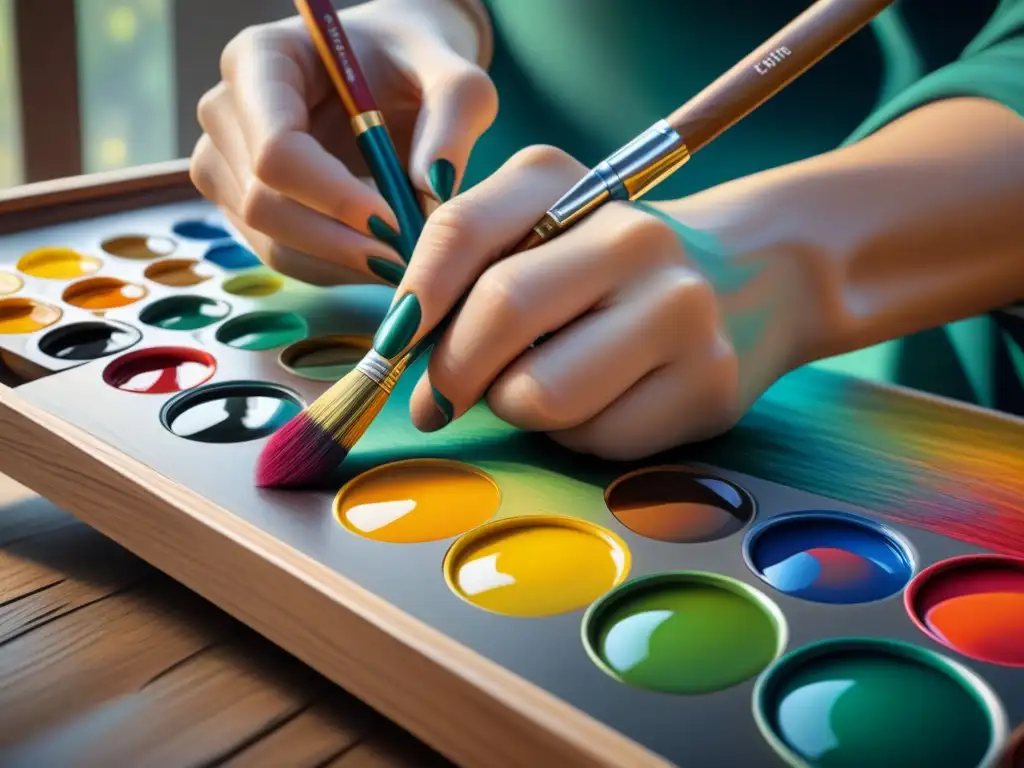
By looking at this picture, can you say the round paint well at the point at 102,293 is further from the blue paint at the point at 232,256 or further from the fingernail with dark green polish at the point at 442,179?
the fingernail with dark green polish at the point at 442,179

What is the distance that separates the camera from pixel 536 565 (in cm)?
44

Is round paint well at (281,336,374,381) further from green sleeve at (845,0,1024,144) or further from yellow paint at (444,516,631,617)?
green sleeve at (845,0,1024,144)

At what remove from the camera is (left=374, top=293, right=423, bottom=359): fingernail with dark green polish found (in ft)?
1.60

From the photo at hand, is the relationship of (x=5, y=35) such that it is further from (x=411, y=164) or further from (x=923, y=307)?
(x=923, y=307)

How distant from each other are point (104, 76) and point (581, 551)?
5.45ft

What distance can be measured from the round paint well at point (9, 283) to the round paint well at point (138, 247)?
72 mm

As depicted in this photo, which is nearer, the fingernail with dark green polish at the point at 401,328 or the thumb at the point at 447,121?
the fingernail with dark green polish at the point at 401,328

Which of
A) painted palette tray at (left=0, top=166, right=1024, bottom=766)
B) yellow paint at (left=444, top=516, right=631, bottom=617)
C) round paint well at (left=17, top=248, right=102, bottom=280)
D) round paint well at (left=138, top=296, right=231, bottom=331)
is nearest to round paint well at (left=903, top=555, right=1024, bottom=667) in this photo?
painted palette tray at (left=0, top=166, right=1024, bottom=766)

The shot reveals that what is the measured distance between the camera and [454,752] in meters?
0.37

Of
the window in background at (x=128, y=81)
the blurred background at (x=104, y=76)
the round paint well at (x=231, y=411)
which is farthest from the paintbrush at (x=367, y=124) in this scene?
the window in background at (x=128, y=81)

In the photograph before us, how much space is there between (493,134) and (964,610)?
693mm

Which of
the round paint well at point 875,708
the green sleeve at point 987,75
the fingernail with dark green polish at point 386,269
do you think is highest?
the green sleeve at point 987,75

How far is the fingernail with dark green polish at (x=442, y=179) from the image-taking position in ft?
2.07

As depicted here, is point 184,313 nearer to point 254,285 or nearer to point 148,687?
point 254,285
